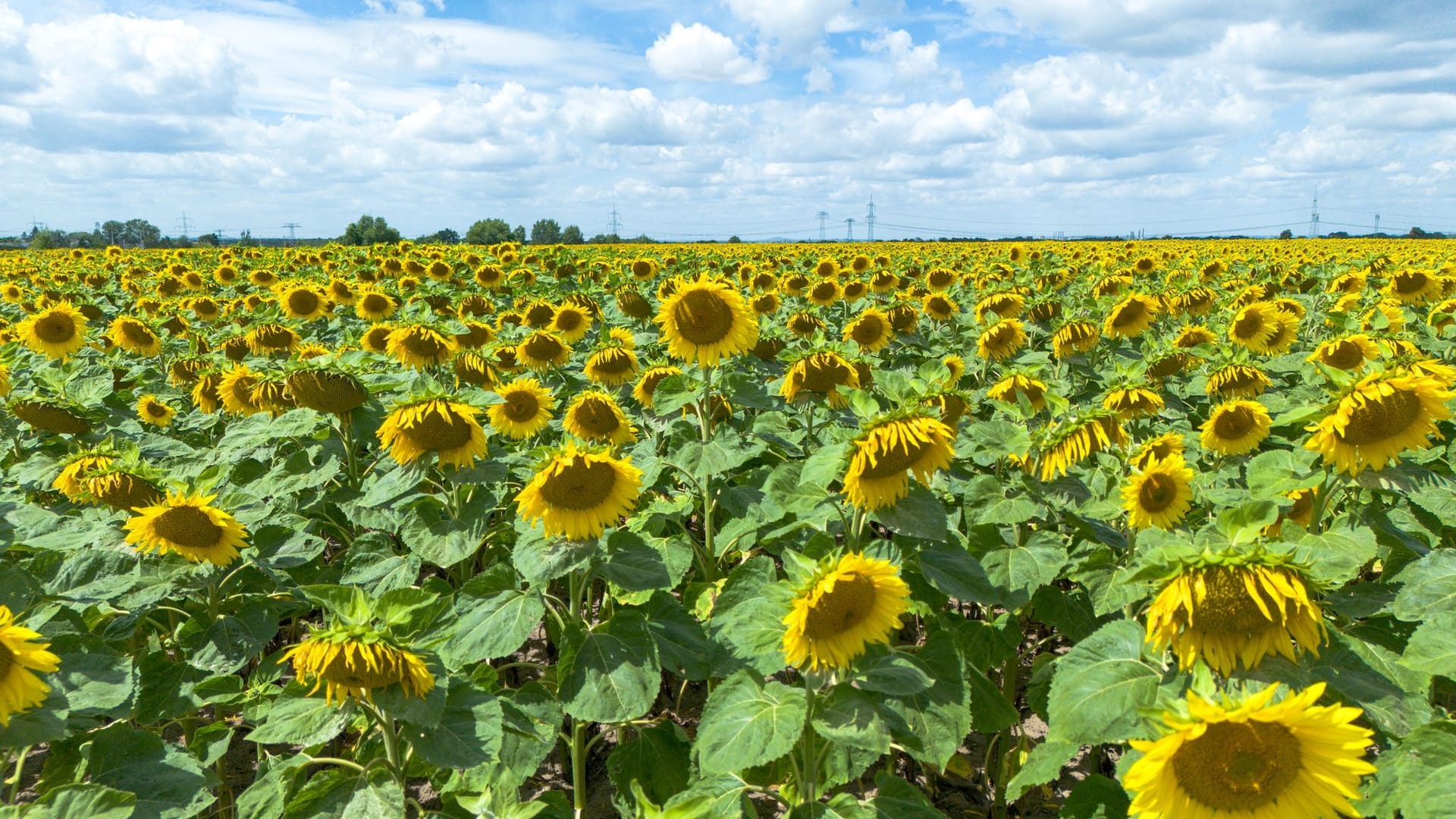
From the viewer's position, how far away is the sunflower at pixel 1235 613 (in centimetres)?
167

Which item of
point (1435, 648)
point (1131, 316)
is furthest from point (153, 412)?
point (1131, 316)

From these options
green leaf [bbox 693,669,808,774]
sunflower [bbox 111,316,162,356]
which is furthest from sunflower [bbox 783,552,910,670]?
sunflower [bbox 111,316,162,356]

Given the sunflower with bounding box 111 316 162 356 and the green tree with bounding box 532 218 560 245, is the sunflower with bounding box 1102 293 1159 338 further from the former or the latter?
the green tree with bounding box 532 218 560 245

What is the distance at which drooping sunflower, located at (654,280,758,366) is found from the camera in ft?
12.8

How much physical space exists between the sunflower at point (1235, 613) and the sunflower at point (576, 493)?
5.51 ft

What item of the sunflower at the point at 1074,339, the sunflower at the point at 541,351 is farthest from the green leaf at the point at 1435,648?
the sunflower at the point at 541,351

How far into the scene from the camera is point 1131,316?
6863 mm

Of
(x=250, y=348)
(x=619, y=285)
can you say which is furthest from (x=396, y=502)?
(x=619, y=285)

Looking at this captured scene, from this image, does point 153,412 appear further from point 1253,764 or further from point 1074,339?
point 1074,339

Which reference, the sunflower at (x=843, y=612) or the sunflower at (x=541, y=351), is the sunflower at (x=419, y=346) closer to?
the sunflower at (x=541, y=351)

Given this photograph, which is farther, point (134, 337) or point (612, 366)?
point (134, 337)

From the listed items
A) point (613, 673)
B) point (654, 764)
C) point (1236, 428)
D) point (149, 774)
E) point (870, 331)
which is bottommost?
point (654, 764)

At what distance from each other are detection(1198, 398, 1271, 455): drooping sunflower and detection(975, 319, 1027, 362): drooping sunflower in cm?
211

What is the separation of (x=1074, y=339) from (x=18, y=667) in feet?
20.2
